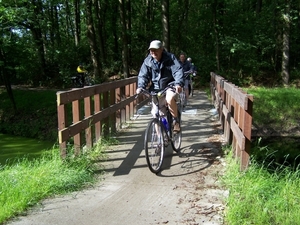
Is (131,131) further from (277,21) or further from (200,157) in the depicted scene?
(277,21)

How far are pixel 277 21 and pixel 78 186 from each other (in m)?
21.2

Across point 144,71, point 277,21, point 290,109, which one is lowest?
point 290,109

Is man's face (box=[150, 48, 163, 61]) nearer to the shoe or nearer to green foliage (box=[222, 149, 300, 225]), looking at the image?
the shoe

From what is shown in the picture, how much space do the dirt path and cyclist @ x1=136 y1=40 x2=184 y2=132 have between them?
0.98 meters

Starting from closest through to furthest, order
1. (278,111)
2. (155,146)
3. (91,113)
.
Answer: (155,146) → (91,113) → (278,111)

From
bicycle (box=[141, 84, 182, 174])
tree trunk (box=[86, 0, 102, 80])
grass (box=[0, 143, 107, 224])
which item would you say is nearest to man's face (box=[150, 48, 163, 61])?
bicycle (box=[141, 84, 182, 174])

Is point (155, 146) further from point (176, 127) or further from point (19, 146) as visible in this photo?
point (19, 146)

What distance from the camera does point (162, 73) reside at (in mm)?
5418

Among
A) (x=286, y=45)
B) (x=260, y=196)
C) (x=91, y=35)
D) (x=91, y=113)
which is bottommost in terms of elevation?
(x=260, y=196)

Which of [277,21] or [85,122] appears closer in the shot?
[85,122]

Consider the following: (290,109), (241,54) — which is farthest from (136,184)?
(241,54)

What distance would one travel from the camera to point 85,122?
18.8 feet

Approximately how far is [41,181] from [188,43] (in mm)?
22943

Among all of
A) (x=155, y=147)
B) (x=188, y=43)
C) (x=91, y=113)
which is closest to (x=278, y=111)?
(x=91, y=113)
